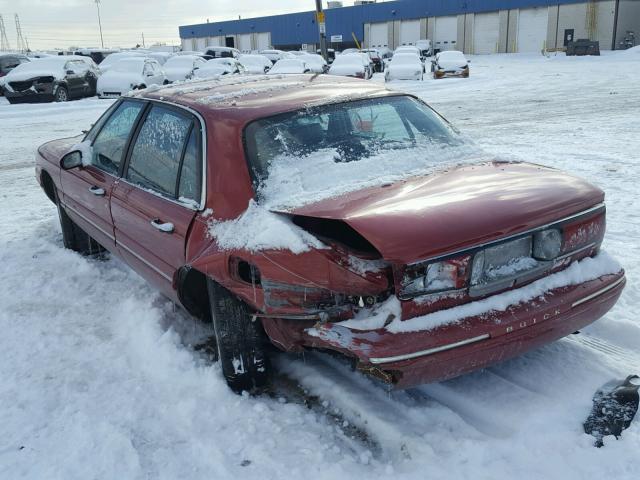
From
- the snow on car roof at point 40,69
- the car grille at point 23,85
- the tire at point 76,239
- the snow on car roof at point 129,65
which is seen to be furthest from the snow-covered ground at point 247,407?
the snow on car roof at point 129,65

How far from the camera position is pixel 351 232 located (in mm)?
2814

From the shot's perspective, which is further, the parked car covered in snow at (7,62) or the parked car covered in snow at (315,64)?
the parked car covered in snow at (315,64)

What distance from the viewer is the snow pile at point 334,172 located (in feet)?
10.0

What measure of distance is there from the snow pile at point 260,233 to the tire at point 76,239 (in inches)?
119

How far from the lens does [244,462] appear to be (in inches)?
108

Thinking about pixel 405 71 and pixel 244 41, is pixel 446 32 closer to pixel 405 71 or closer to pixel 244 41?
pixel 244 41

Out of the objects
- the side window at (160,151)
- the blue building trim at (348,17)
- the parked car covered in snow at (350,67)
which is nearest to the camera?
the side window at (160,151)

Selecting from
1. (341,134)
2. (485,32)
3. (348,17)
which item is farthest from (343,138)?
(348,17)

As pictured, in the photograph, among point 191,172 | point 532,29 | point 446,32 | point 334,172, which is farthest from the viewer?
point 446,32

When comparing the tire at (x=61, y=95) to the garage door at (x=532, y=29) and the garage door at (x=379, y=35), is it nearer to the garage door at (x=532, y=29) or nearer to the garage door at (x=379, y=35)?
the garage door at (x=532, y=29)

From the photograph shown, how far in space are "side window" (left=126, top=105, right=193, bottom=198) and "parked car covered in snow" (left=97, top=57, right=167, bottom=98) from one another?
54.8 ft

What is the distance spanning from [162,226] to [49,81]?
18872 millimetres

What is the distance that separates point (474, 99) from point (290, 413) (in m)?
15.9

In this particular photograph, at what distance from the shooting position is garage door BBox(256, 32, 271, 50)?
7325 centimetres
